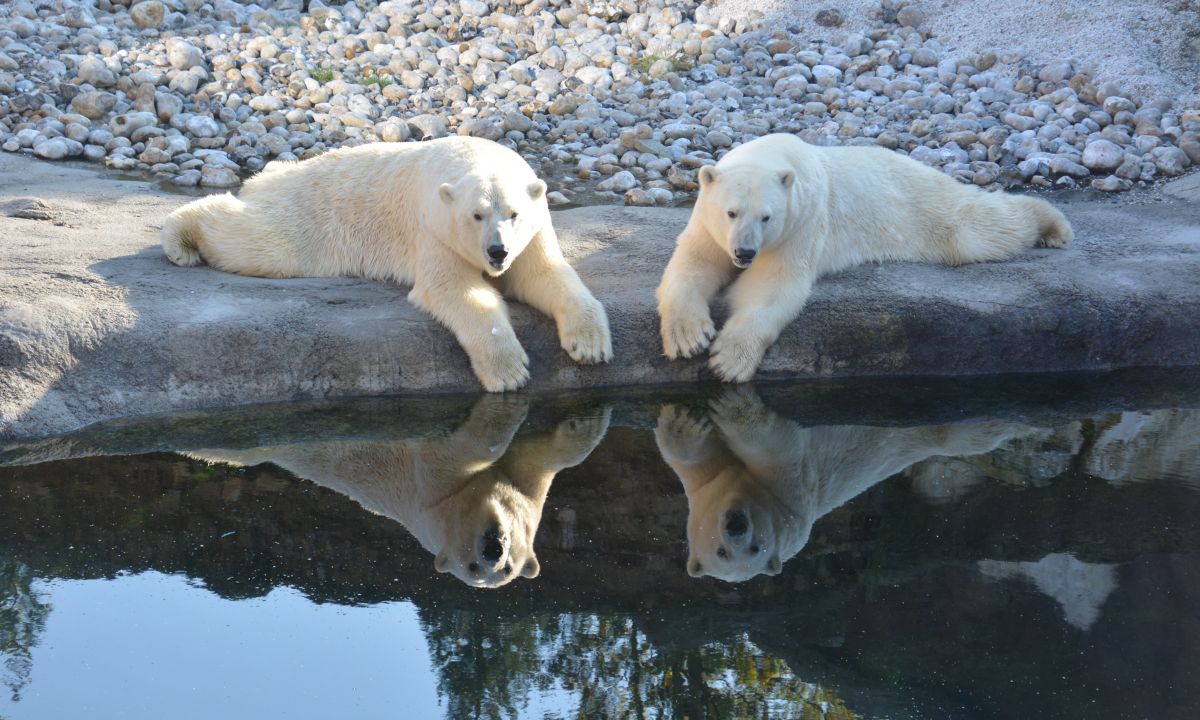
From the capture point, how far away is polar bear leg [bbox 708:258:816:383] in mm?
6102

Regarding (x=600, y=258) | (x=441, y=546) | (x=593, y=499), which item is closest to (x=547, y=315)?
(x=600, y=258)

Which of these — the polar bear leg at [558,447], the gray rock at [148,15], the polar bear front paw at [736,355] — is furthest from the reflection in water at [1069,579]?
the gray rock at [148,15]

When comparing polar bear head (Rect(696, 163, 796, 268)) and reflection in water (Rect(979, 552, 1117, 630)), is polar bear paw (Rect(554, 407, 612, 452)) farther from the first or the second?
reflection in water (Rect(979, 552, 1117, 630))

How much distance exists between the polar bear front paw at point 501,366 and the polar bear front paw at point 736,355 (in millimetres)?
944

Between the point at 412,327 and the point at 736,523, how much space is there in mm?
2172

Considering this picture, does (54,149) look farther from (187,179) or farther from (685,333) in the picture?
(685,333)

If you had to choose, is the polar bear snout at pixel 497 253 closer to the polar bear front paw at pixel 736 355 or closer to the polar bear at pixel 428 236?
the polar bear at pixel 428 236

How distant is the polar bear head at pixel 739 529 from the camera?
441cm

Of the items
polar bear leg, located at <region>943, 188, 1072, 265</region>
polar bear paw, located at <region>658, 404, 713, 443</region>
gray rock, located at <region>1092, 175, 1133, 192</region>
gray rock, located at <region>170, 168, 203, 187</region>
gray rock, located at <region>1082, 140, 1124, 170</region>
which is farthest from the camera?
gray rock, located at <region>170, 168, 203, 187</region>

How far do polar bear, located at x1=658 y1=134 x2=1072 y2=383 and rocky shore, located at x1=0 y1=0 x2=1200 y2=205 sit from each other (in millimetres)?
2398

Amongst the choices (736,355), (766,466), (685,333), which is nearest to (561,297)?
(685,333)

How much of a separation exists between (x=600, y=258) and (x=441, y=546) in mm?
3032

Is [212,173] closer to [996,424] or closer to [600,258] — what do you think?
[600,258]

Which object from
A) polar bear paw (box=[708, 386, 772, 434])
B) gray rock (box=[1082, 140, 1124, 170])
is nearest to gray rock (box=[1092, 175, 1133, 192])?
gray rock (box=[1082, 140, 1124, 170])
